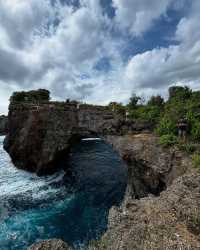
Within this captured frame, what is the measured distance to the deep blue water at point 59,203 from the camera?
13227mm

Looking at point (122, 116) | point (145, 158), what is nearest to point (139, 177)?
point (145, 158)

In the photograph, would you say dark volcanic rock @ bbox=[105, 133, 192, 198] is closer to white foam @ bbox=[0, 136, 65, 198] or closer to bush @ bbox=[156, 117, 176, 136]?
bush @ bbox=[156, 117, 176, 136]

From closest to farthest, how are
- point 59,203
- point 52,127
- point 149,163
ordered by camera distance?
1. point 149,163
2. point 59,203
3. point 52,127

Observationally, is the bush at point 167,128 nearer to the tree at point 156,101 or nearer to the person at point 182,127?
the person at point 182,127

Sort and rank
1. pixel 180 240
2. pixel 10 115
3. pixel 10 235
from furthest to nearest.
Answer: pixel 10 115 < pixel 10 235 < pixel 180 240

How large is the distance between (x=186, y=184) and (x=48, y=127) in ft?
52.5

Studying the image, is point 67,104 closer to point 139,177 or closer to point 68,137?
point 68,137

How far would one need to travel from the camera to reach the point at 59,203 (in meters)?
17.2

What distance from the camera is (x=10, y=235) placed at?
43.3ft

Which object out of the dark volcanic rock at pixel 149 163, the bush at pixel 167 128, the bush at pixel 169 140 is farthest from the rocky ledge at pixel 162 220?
the bush at pixel 167 128

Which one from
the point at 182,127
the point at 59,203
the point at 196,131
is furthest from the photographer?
the point at 59,203

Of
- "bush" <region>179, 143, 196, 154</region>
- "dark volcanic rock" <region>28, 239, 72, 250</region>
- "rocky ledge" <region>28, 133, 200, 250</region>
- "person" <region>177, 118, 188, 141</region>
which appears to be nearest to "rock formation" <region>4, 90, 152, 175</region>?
"person" <region>177, 118, 188, 141</region>

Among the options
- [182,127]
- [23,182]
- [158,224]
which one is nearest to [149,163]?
[182,127]

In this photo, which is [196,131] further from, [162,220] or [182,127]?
[162,220]
